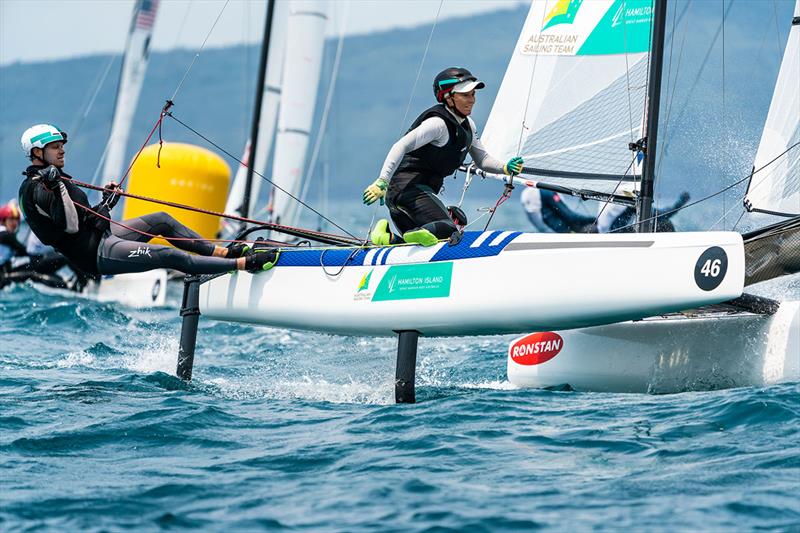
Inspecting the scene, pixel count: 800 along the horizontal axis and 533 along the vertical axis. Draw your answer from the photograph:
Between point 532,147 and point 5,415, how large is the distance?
3.68 metres

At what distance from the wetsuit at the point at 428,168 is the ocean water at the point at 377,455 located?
0.88 m

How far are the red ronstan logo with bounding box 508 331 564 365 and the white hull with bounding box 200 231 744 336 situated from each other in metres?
0.94

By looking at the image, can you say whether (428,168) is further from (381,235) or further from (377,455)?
(377,455)

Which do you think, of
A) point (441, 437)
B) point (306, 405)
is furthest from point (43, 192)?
point (441, 437)

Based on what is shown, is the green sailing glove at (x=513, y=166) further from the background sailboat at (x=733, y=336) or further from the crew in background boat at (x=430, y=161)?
the background sailboat at (x=733, y=336)

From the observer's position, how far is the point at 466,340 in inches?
360

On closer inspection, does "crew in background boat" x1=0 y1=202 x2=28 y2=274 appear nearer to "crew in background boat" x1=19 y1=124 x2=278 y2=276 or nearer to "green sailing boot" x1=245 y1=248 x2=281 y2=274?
"crew in background boat" x1=19 y1=124 x2=278 y2=276

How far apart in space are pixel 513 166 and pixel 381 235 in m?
0.84

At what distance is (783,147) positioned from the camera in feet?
21.6

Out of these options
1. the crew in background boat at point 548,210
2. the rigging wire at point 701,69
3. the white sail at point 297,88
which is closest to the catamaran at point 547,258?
the rigging wire at point 701,69

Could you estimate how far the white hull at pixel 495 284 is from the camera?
512 cm

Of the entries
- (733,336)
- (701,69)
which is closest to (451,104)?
(733,336)

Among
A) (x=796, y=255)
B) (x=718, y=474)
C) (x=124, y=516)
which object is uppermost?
(x=796, y=255)

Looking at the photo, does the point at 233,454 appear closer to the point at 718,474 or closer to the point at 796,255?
the point at 718,474
